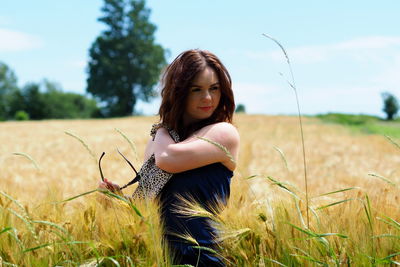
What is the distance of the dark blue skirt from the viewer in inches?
68.5

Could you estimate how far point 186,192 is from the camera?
1.77 m

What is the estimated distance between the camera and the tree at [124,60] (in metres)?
37.4

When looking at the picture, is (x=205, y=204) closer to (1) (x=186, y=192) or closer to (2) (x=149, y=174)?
(1) (x=186, y=192)

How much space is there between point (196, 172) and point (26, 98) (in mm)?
49482

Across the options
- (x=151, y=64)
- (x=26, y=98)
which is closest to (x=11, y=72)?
(x=26, y=98)

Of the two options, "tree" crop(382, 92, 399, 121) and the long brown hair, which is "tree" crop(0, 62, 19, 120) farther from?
the long brown hair

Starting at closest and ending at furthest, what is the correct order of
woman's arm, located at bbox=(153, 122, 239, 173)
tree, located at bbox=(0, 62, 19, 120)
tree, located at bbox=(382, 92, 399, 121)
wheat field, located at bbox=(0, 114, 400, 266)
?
wheat field, located at bbox=(0, 114, 400, 266) < woman's arm, located at bbox=(153, 122, 239, 173) < tree, located at bbox=(382, 92, 399, 121) < tree, located at bbox=(0, 62, 19, 120)

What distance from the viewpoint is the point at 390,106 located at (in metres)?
31.9

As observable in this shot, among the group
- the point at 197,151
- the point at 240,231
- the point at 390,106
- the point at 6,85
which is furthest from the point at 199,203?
the point at 6,85

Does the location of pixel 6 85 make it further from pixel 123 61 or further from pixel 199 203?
pixel 199 203

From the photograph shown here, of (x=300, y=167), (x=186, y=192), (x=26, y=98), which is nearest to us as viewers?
(x=186, y=192)

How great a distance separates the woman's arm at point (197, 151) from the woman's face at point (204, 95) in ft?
0.38

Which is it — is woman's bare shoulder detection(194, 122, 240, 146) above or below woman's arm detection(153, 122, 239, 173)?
above

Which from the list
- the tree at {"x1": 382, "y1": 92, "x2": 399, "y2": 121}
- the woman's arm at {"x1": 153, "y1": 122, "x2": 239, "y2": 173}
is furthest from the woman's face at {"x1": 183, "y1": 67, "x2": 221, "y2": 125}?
the tree at {"x1": 382, "y1": 92, "x2": 399, "y2": 121}
